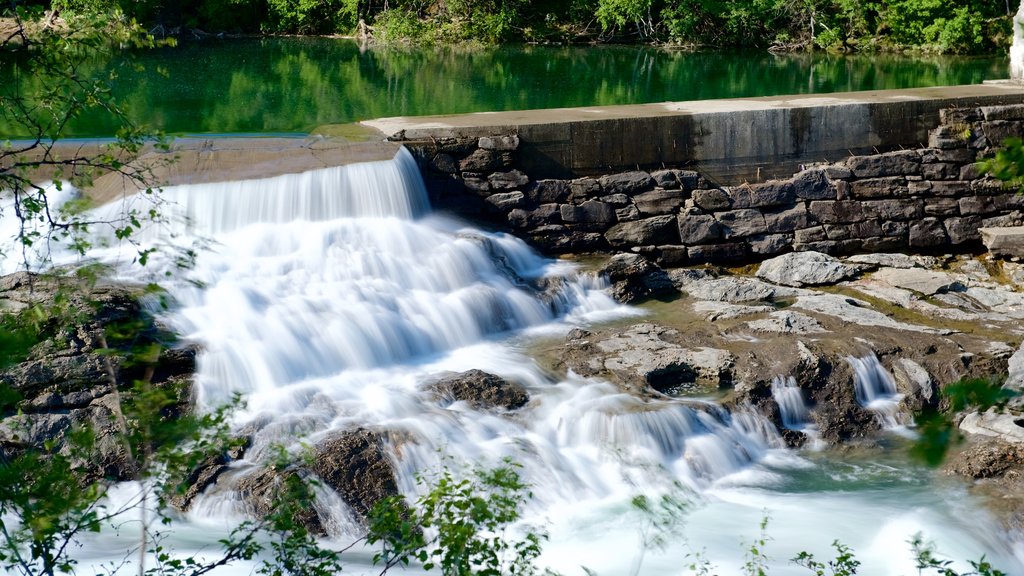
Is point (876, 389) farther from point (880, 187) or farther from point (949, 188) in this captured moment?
point (949, 188)

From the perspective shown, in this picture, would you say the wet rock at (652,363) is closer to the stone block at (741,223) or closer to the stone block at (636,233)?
the stone block at (636,233)

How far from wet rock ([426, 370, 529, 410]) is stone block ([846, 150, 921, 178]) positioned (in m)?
5.31

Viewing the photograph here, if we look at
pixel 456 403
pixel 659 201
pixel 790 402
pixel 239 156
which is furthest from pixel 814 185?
pixel 239 156

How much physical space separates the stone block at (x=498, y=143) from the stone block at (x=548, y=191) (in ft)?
1.38

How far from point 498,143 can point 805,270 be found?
3105mm

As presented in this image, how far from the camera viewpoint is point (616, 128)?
10258 millimetres

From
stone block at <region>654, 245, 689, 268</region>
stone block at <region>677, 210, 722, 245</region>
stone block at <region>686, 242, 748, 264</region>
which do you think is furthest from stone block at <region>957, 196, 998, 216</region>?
stone block at <region>654, 245, 689, 268</region>

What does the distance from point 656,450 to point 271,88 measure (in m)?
13.8

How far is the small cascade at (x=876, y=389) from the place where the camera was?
7.24 meters

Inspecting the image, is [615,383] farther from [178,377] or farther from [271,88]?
[271,88]

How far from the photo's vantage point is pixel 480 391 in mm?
7004

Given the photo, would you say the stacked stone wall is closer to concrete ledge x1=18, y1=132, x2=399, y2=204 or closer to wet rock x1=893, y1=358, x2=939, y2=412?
concrete ledge x1=18, y1=132, x2=399, y2=204

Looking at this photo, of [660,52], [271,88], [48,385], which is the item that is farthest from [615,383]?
[660,52]

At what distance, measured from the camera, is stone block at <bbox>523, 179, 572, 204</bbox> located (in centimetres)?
995
